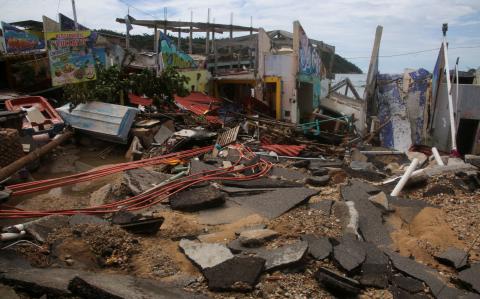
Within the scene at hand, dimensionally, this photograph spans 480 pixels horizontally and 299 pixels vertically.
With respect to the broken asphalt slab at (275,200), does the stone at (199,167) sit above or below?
above

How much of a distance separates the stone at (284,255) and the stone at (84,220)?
1.97m

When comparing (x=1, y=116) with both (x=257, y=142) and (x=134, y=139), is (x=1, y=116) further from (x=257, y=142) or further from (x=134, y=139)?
(x=257, y=142)

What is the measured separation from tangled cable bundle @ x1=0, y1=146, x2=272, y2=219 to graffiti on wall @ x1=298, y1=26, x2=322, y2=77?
6773 mm

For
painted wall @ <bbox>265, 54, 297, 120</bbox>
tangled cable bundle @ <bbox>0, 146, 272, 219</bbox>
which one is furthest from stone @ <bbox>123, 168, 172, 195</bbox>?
painted wall @ <bbox>265, 54, 297, 120</bbox>

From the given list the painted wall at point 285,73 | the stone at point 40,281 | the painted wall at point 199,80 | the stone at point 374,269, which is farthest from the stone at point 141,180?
the painted wall at point 199,80

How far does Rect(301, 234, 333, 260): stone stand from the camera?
12.9 ft

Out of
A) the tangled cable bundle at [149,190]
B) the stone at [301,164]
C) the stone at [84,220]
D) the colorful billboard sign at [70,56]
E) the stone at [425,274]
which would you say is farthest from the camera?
the colorful billboard sign at [70,56]

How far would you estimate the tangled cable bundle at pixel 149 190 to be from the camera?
506 cm

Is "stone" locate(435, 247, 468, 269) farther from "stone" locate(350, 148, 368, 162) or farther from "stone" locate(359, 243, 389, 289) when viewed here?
"stone" locate(350, 148, 368, 162)

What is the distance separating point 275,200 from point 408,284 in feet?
7.63

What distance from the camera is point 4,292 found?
2.90m

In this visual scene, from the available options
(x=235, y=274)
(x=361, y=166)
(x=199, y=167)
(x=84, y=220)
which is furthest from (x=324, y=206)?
(x=361, y=166)

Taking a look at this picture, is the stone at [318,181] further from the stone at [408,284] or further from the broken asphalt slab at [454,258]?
the stone at [408,284]

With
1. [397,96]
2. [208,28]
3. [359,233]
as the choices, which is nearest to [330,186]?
[359,233]
